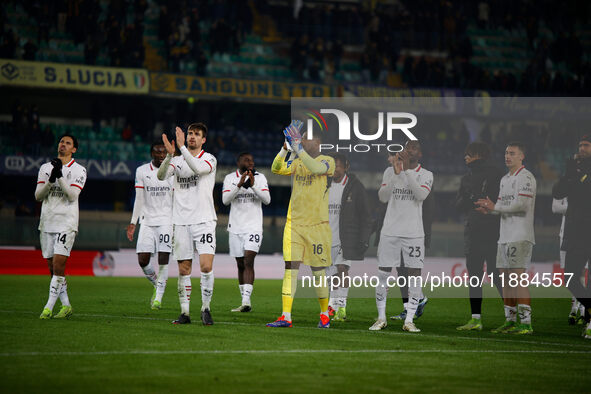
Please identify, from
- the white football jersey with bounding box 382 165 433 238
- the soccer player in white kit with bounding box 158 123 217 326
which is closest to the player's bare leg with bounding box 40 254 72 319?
the soccer player in white kit with bounding box 158 123 217 326

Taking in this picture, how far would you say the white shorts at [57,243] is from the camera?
10367mm

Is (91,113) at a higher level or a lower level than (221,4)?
lower

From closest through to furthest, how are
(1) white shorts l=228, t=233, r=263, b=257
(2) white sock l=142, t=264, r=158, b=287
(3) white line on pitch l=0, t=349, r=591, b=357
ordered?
1. (3) white line on pitch l=0, t=349, r=591, b=357
2. (1) white shorts l=228, t=233, r=263, b=257
3. (2) white sock l=142, t=264, r=158, b=287

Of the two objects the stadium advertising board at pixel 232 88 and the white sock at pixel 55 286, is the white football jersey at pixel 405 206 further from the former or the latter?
the stadium advertising board at pixel 232 88

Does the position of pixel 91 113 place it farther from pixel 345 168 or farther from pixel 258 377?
pixel 258 377

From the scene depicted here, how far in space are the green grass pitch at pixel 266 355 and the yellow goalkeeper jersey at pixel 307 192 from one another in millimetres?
1365

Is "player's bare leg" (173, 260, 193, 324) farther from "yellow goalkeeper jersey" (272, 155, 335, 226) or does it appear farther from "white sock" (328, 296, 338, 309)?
"white sock" (328, 296, 338, 309)

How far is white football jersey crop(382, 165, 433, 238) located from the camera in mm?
10609

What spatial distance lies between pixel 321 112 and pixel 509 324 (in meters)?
3.78

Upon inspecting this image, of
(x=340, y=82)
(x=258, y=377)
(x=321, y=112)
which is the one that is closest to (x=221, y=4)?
(x=340, y=82)

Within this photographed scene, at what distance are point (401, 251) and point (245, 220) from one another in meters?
3.26

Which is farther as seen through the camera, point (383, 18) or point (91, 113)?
point (383, 18)

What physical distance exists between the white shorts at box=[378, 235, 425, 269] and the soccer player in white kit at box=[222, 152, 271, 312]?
2566 mm

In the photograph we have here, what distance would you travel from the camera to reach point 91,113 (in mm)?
31594
